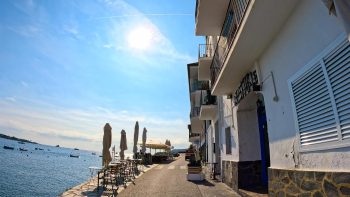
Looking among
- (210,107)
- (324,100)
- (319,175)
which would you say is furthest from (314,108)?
(210,107)

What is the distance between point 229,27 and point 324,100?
23.1ft

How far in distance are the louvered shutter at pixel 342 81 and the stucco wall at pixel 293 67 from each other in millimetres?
240

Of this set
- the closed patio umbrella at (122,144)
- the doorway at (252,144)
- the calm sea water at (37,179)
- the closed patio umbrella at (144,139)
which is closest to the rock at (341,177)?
the doorway at (252,144)

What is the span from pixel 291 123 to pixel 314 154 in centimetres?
127

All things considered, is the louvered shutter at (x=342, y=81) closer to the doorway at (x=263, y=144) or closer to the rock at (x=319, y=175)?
the rock at (x=319, y=175)

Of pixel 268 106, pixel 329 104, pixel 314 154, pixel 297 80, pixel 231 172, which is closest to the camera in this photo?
pixel 329 104

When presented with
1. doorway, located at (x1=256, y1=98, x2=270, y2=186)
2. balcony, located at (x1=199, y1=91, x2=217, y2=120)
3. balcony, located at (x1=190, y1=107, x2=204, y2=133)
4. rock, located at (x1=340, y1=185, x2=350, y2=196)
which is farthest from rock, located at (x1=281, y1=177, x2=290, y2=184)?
balcony, located at (x1=190, y1=107, x2=204, y2=133)

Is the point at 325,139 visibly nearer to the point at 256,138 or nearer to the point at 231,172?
the point at 256,138

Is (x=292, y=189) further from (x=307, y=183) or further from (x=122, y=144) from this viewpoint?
(x=122, y=144)

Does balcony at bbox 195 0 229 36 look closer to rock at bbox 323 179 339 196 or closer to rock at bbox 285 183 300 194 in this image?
rock at bbox 285 183 300 194

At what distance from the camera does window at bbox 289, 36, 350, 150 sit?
Answer: 4254 mm

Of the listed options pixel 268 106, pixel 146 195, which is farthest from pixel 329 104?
pixel 146 195

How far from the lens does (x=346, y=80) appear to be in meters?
4.19

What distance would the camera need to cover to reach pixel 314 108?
528 centimetres
